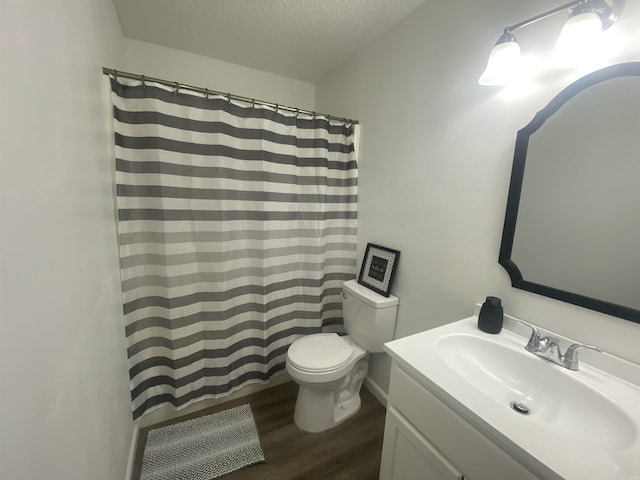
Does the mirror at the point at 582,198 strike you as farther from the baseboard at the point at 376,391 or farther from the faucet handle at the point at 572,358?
the baseboard at the point at 376,391

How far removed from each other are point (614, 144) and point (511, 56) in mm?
450

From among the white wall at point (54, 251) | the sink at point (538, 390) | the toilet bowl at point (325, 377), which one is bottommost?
the toilet bowl at point (325, 377)

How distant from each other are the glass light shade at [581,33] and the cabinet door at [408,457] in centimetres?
135

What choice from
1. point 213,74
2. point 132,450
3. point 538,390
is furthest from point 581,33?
point 132,450

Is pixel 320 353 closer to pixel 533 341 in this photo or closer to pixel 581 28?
pixel 533 341

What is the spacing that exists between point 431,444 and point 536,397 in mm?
401

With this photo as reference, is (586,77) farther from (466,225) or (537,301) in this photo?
(537,301)

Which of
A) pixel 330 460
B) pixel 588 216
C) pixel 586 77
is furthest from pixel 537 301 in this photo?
pixel 330 460

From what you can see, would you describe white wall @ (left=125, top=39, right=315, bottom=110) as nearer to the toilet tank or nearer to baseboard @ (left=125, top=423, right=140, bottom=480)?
the toilet tank

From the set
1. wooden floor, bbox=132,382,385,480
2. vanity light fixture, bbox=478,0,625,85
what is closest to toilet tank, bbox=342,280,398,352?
wooden floor, bbox=132,382,385,480

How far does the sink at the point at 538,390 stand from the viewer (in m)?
0.71

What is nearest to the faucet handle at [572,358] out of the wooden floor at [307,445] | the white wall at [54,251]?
the wooden floor at [307,445]

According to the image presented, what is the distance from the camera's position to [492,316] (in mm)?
1042

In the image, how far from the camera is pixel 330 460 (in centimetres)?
141
